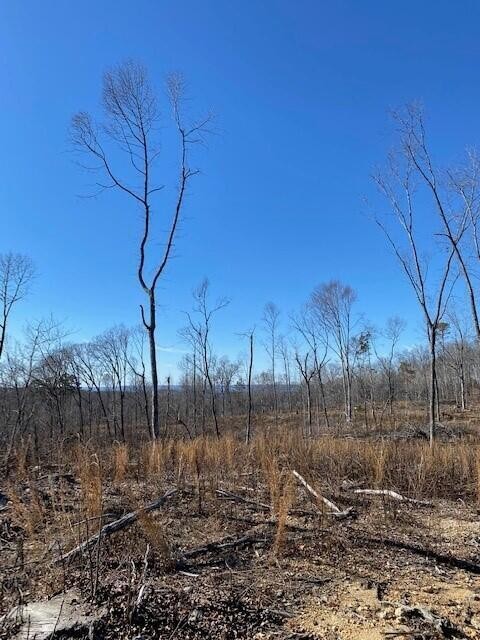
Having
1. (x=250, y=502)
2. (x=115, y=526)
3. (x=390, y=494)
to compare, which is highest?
(x=115, y=526)

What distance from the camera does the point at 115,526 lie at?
4.24 m

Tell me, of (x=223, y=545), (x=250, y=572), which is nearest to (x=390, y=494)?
(x=223, y=545)

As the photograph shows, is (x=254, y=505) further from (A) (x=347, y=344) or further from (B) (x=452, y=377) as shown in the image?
(B) (x=452, y=377)

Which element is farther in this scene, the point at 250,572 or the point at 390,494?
the point at 390,494

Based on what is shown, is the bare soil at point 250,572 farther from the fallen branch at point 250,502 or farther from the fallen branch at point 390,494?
the fallen branch at point 390,494

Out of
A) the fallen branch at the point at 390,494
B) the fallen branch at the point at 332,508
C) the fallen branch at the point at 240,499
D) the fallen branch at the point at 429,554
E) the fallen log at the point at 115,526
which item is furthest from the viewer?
the fallen branch at the point at 390,494

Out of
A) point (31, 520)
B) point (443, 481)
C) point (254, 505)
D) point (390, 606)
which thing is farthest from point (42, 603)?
point (443, 481)

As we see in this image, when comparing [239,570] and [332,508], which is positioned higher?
[239,570]

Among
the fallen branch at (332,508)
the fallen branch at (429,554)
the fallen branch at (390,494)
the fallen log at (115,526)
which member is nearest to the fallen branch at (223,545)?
the fallen log at (115,526)

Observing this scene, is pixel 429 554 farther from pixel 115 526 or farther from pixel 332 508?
pixel 115 526

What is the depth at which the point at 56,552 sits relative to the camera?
3.78 meters

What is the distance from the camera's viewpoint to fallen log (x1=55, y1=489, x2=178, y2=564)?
345 centimetres

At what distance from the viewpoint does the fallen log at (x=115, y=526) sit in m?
3.45

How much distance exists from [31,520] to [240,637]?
293 centimetres
